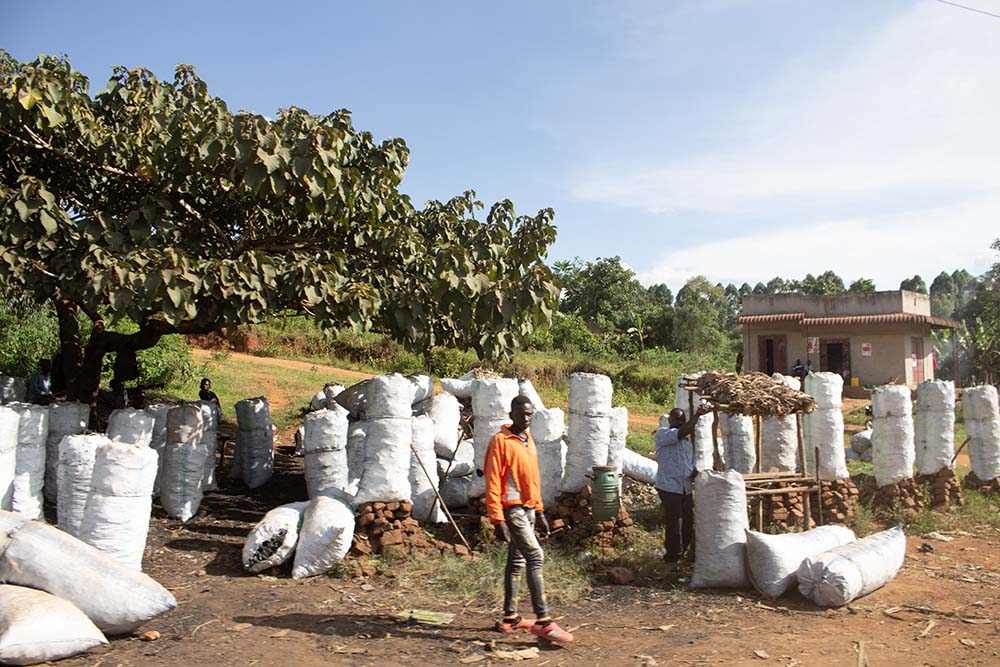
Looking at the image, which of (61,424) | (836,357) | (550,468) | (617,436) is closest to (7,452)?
(61,424)

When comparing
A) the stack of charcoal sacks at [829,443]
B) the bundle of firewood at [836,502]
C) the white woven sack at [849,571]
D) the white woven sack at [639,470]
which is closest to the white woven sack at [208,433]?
the white woven sack at [639,470]

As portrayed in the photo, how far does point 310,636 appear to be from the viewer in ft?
17.9

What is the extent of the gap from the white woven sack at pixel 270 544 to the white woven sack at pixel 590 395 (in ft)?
9.33

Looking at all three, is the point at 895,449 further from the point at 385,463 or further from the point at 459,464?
the point at 385,463

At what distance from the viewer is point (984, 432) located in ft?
33.7

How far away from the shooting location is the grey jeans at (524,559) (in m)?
5.37

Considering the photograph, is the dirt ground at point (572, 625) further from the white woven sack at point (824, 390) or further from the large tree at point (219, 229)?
the large tree at point (219, 229)

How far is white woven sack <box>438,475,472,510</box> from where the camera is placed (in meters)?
8.78

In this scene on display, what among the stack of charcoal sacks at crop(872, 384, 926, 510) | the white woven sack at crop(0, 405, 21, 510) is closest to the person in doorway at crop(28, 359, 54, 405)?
the white woven sack at crop(0, 405, 21, 510)

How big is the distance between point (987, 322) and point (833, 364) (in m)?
9.48

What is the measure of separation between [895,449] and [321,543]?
22.1ft

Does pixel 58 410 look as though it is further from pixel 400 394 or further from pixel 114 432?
pixel 400 394

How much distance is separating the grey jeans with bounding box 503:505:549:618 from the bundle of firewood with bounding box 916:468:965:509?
6.55 meters

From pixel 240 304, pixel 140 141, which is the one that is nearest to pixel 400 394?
pixel 240 304
